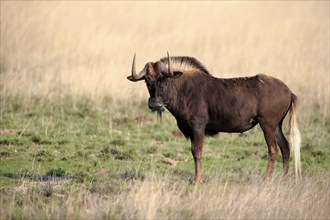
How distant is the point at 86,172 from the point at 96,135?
2.98m

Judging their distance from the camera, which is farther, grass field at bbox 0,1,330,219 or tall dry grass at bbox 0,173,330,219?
grass field at bbox 0,1,330,219

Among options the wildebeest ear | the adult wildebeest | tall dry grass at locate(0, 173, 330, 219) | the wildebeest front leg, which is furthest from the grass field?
the wildebeest ear

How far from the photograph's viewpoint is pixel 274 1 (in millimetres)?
26578

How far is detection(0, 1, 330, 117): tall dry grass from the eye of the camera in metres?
16.1

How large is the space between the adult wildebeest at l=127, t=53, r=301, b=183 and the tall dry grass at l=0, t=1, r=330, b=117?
5.44m

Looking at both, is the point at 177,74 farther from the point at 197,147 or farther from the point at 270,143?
the point at 270,143

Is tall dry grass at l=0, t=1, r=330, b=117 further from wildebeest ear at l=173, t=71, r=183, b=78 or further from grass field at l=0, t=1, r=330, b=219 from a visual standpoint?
wildebeest ear at l=173, t=71, r=183, b=78

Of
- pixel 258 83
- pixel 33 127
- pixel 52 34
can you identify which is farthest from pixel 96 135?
pixel 52 34

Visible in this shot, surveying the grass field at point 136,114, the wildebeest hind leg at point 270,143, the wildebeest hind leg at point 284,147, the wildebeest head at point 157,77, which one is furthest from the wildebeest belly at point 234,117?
the wildebeest head at point 157,77

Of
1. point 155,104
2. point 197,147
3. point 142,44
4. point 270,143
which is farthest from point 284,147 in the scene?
point 142,44

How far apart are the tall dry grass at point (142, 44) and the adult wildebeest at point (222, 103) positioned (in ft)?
17.9

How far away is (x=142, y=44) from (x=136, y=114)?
5.49 m

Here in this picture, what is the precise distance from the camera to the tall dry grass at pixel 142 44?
635 inches

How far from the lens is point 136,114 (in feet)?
48.9
